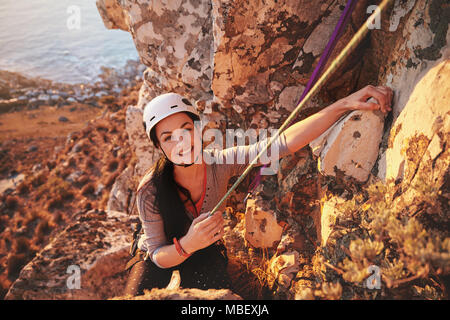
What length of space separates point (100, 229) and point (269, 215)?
9.68 ft

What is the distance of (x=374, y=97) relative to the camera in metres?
2.07

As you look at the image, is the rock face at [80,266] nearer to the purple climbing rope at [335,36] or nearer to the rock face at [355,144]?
the rock face at [355,144]

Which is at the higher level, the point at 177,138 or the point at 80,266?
the point at 177,138

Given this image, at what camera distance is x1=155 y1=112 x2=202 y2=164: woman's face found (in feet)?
7.69

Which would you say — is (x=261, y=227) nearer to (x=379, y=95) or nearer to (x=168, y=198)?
(x=168, y=198)

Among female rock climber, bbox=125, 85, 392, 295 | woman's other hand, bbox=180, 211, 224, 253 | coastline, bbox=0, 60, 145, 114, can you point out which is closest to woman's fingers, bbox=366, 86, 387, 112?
female rock climber, bbox=125, 85, 392, 295

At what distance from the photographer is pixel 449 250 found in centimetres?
113

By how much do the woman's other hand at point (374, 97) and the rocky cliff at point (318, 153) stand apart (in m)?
0.06

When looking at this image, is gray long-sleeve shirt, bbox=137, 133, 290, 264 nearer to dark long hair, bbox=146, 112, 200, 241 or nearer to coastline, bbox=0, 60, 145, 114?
dark long hair, bbox=146, 112, 200, 241

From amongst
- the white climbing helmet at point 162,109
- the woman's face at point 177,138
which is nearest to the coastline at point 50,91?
the white climbing helmet at point 162,109

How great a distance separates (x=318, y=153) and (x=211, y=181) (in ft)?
4.03

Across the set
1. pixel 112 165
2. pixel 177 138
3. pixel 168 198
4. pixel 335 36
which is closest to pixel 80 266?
pixel 168 198

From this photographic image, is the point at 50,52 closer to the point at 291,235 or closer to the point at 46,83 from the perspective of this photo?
the point at 46,83
